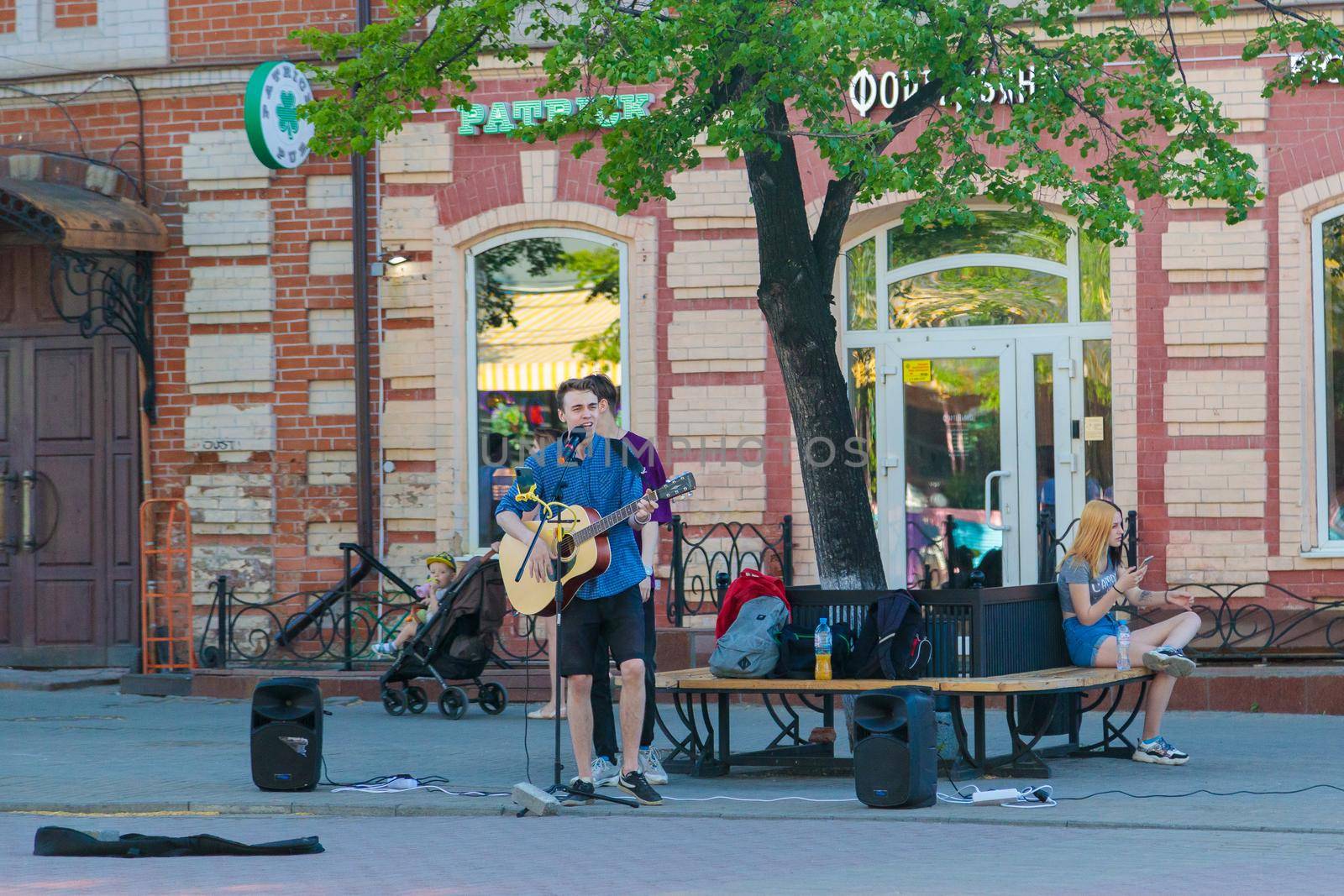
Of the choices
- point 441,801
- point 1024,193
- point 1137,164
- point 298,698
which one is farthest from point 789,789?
point 1137,164

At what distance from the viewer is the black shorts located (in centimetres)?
810

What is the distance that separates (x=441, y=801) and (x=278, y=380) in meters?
6.81

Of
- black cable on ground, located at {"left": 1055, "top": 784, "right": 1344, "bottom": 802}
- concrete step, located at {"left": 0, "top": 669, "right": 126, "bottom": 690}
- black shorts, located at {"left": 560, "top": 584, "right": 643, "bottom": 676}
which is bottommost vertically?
concrete step, located at {"left": 0, "top": 669, "right": 126, "bottom": 690}

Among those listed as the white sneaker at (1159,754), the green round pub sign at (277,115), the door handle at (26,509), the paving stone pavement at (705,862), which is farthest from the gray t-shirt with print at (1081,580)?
the door handle at (26,509)

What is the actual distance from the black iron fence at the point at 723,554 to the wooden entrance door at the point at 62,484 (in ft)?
15.5

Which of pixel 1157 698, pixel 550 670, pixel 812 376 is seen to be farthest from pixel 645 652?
pixel 550 670

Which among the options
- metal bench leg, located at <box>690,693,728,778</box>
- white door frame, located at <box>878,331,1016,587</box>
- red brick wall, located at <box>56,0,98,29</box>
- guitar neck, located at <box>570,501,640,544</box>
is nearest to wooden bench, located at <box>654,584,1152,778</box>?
metal bench leg, located at <box>690,693,728,778</box>

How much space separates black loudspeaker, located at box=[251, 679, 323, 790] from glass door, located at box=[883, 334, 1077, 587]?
250 inches

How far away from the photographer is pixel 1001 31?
9.37 m

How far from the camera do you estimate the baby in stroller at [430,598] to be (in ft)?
41.1

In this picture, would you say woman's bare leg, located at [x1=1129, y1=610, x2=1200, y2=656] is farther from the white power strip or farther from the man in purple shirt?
the man in purple shirt

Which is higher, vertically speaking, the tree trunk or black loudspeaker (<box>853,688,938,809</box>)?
the tree trunk

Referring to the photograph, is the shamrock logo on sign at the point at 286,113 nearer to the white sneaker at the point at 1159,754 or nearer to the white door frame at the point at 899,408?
the white door frame at the point at 899,408

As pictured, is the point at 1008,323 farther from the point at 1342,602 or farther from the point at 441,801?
the point at 441,801
